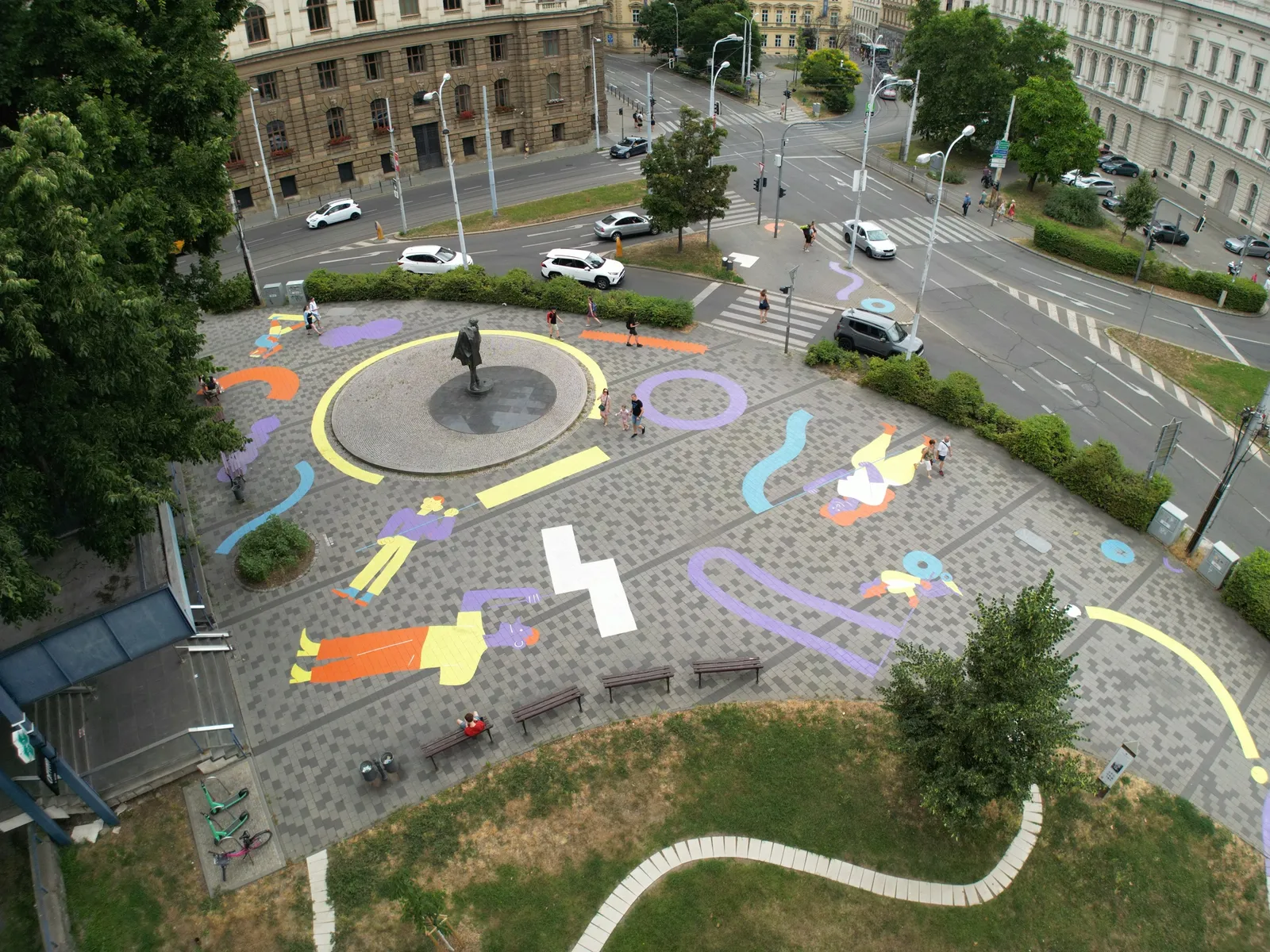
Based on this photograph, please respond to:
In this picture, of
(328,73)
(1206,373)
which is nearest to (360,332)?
(328,73)

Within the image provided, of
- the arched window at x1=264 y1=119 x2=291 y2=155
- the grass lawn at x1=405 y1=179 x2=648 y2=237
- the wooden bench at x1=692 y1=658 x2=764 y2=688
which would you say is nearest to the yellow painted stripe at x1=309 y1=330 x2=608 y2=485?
the wooden bench at x1=692 y1=658 x2=764 y2=688

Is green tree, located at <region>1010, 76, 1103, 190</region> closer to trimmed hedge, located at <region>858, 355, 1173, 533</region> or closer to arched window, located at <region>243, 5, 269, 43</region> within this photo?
trimmed hedge, located at <region>858, 355, 1173, 533</region>

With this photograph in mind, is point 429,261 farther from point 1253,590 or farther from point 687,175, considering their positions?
point 1253,590

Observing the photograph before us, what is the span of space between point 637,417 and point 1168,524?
17.6 metres

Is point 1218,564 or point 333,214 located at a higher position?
point 333,214

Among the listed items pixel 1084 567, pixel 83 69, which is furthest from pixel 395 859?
pixel 83 69

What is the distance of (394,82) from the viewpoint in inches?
2467

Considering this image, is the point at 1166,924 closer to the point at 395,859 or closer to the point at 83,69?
the point at 395,859

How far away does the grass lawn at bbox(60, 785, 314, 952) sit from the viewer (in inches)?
676

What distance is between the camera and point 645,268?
157ft

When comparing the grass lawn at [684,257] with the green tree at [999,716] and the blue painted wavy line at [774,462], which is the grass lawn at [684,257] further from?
the green tree at [999,716]

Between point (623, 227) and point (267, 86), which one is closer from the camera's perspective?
point (623, 227)

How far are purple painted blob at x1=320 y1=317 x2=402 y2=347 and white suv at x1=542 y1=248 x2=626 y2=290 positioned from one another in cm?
933

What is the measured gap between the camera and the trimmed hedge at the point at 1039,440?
27797 millimetres
